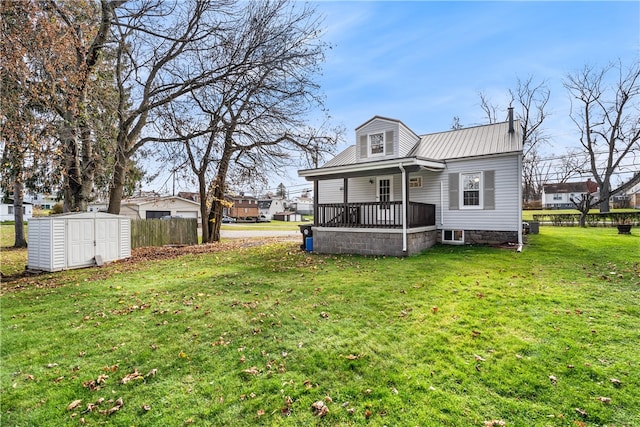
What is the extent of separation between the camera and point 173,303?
20.5ft

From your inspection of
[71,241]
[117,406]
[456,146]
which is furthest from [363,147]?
[117,406]

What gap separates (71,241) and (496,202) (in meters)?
14.8

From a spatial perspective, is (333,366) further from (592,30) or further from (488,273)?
(592,30)

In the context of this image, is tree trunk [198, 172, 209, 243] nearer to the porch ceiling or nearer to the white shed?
the white shed

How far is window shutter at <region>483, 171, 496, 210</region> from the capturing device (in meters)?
11.9

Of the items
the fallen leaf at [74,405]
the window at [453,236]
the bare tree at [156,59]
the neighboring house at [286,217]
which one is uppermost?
the bare tree at [156,59]

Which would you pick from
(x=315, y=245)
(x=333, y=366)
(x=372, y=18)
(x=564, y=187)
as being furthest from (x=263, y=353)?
(x=564, y=187)

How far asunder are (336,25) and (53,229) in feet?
39.1

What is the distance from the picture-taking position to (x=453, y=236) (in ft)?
42.4

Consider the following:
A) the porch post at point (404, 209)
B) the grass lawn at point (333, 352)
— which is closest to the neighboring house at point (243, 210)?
the porch post at point (404, 209)

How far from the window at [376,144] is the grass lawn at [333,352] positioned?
7.34m

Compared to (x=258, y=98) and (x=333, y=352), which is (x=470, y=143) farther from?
(x=333, y=352)

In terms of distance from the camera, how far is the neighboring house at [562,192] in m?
56.9

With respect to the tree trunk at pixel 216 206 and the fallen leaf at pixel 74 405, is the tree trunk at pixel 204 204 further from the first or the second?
the fallen leaf at pixel 74 405
